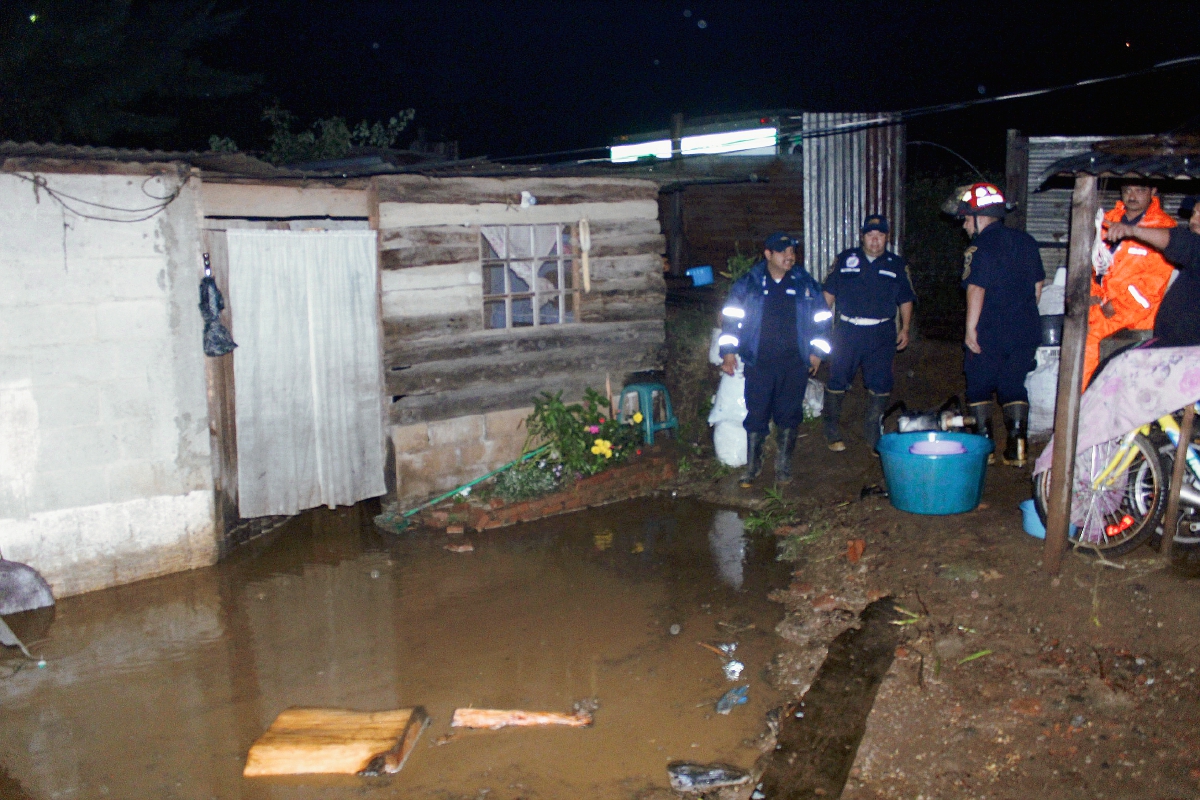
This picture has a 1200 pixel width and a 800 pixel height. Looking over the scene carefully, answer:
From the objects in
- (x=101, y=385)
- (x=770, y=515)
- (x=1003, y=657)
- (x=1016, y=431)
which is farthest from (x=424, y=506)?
(x=1003, y=657)

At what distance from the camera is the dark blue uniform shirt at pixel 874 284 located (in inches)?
333

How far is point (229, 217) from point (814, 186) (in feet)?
21.9

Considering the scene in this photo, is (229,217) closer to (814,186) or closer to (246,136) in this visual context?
(814,186)

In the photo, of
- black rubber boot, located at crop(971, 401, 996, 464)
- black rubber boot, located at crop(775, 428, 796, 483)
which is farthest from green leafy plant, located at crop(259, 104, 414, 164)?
black rubber boot, located at crop(971, 401, 996, 464)

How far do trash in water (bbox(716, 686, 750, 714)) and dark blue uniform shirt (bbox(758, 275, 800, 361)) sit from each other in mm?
3812

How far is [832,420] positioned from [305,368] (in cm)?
495

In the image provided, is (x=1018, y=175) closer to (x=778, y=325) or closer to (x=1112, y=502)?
(x=778, y=325)

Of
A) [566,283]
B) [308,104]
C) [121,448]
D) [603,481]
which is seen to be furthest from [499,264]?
[308,104]

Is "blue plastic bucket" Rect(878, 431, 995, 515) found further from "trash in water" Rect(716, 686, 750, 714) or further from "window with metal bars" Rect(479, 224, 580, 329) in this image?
"window with metal bars" Rect(479, 224, 580, 329)

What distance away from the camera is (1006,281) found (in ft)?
24.0

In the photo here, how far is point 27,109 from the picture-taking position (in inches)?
601

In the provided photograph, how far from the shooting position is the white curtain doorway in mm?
7879

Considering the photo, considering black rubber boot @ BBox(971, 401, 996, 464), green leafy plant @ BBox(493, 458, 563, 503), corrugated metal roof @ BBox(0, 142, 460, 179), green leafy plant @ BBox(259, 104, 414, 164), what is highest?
green leafy plant @ BBox(259, 104, 414, 164)

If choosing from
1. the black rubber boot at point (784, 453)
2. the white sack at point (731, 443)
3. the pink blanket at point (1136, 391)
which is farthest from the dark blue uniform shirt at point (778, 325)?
the pink blanket at point (1136, 391)
